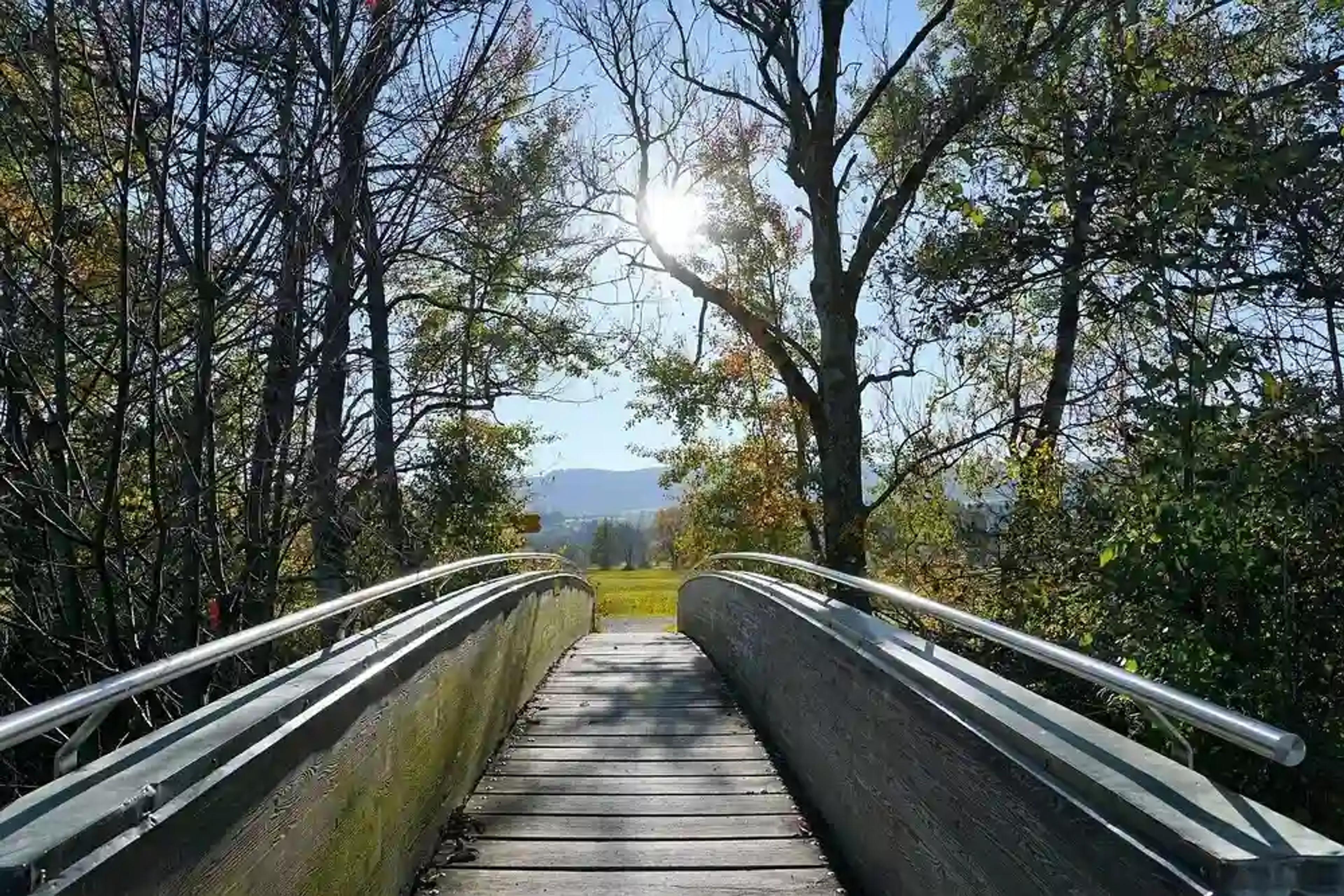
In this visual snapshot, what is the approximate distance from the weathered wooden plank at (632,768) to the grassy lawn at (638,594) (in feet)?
43.6

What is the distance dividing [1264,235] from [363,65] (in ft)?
12.8

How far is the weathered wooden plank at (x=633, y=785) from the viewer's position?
4.53m

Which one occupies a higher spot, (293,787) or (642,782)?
(293,787)

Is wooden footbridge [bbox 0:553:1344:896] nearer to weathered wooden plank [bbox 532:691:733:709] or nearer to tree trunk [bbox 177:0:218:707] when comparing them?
weathered wooden plank [bbox 532:691:733:709]

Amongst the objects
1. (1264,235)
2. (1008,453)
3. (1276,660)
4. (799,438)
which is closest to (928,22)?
(1008,453)

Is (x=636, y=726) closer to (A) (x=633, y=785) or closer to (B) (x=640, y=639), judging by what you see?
(A) (x=633, y=785)

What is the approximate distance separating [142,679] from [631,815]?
2.72m

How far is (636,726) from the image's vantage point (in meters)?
5.91

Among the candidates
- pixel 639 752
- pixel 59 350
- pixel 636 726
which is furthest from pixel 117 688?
pixel 636 726

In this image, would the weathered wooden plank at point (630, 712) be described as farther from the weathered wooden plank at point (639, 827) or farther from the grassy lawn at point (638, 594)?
the grassy lawn at point (638, 594)

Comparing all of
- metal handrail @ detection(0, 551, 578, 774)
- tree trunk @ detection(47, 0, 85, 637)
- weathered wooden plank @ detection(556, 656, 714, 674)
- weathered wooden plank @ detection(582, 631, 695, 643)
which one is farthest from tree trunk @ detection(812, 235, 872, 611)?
metal handrail @ detection(0, 551, 578, 774)

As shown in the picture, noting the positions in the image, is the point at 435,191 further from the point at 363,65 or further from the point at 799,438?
the point at 799,438

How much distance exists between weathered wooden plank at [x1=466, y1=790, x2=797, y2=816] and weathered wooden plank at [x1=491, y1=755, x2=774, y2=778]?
0.34 meters

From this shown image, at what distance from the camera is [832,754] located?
3.88m
